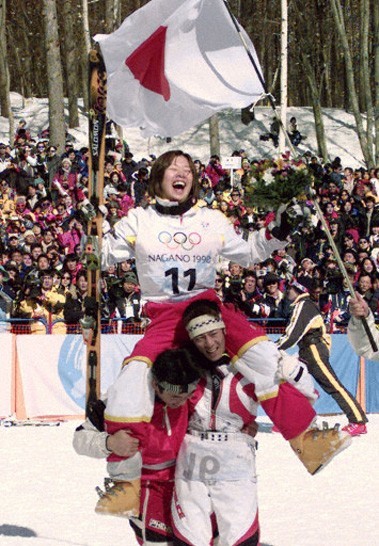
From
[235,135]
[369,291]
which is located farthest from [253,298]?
[235,135]

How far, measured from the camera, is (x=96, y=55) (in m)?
7.84

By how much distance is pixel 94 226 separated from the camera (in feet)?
23.0

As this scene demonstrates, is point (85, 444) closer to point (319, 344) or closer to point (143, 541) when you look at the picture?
point (143, 541)

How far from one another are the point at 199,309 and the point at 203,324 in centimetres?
9

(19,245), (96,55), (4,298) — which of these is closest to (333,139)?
(19,245)

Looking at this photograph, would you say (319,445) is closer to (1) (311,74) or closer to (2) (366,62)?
(2) (366,62)

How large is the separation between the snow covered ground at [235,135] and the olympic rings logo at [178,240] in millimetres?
30423

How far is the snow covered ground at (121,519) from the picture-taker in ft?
28.8

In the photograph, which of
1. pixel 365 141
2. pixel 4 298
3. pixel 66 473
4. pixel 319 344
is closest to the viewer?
pixel 66 473

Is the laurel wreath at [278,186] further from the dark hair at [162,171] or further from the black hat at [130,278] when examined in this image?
the black hat at [130,278]

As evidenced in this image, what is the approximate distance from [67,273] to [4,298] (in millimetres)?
1188

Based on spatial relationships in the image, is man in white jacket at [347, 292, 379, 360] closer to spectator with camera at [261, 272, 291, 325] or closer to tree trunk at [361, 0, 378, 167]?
spectator with camera at [261, 272, 291, 325]

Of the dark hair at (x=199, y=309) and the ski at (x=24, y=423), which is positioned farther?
the ski at (x=24, y=423)

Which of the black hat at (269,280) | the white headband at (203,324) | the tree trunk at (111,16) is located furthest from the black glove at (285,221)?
the tree trunk at (111,16)
